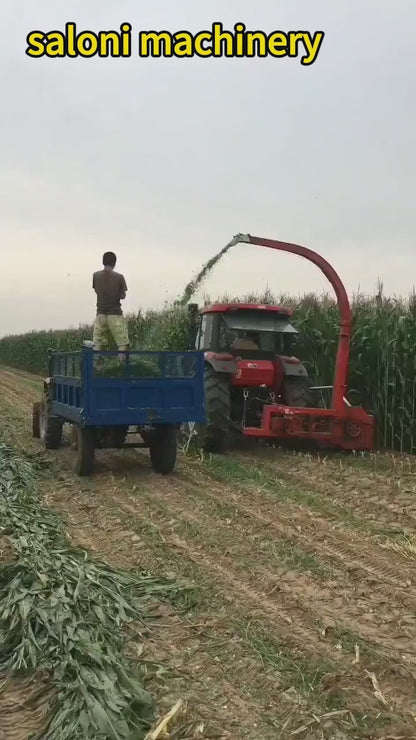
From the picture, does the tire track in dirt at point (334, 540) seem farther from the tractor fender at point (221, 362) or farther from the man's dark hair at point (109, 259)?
the man's dark hair at point (109, 259)

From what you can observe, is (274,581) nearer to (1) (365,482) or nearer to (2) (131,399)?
(1) (365,482)

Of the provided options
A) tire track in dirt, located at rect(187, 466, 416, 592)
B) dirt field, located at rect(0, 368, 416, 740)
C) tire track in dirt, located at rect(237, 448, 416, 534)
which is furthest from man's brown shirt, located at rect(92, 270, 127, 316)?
tire track in dirt, located at rect(187, 466, 416, 592)

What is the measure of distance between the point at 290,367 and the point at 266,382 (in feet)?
1.28

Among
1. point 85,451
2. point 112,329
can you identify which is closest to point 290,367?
point 112,329

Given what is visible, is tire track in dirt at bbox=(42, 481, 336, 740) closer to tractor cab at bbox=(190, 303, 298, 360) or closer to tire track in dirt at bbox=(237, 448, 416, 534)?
tire track in dirt at bbox=(237, 448, 416, 534)

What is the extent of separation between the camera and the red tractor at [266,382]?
9062 mm

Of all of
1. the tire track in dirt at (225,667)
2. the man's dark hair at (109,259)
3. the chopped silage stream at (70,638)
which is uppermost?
the man's dark hair at (109,259)

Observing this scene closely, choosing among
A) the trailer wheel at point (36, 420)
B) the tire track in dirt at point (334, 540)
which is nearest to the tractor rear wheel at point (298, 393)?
the tire track in dirt at point (334, 540)

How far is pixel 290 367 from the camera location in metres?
9.70

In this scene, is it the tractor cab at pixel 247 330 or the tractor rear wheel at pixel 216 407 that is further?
the tractor cab at pixel 247 330

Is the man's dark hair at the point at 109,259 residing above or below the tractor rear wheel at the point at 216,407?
above

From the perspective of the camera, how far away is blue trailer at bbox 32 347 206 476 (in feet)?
25.4

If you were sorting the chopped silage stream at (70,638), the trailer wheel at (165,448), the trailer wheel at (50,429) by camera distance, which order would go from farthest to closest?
the trailer wheel at (50,429), the trailer wheel at (165,448), the chopped silage stream at (70,638)

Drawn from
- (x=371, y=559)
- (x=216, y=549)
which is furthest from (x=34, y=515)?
(x=371, y=559)
